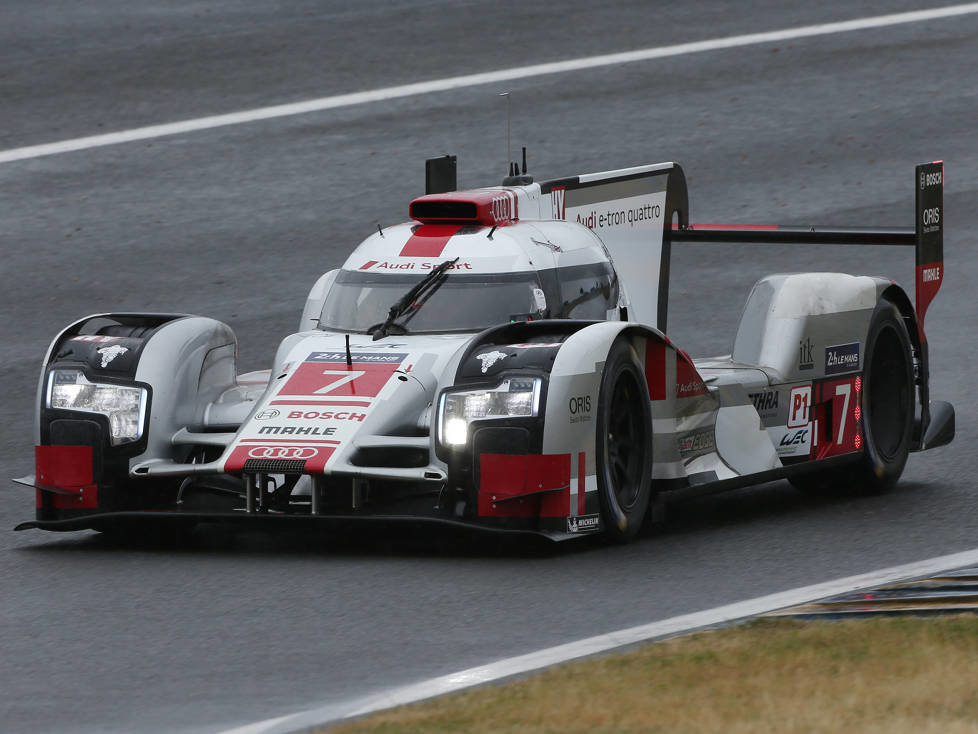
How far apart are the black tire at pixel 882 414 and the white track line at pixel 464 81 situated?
12.5m

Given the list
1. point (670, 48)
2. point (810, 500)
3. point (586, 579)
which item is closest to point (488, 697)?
point (586, 579)

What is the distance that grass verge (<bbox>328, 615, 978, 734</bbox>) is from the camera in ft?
19.8

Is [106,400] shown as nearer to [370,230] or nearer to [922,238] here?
[922,238]

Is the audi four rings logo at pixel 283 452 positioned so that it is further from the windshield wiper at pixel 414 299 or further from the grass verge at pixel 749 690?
the grass verge at pixel 749 690

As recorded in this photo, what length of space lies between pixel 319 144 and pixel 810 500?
1194 centimetres

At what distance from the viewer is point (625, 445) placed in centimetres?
977

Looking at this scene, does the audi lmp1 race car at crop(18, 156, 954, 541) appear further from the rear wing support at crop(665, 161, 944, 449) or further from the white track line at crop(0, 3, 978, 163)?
the white track line at crop(0, 3, 978, 163)

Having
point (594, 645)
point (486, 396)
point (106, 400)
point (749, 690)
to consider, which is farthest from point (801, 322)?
point (749, 690)

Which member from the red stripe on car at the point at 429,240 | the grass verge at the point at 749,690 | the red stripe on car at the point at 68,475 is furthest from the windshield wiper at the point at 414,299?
the grass verge at the point at 749,690

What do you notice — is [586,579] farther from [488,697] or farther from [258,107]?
[258,107]

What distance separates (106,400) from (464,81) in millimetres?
15537

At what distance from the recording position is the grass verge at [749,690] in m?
6.02

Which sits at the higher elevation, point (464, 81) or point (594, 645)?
point (464, 81)

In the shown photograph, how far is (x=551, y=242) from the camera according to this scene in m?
10.8
